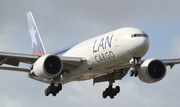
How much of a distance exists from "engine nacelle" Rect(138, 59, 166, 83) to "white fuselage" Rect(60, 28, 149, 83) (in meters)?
2.89

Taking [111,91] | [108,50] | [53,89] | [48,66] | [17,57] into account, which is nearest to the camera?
[108,50]

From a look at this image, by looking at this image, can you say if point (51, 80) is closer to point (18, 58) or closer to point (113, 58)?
point (18, 58)

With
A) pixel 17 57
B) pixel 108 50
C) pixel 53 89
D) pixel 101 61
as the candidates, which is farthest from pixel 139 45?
pixel 53 89

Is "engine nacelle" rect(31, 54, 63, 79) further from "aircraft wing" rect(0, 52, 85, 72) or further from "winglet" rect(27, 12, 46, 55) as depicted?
"winglet" rect(27, 12, 46, 55)

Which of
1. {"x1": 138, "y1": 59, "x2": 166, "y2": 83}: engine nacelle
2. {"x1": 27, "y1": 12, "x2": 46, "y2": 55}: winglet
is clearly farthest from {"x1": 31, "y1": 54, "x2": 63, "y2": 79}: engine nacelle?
{"x1": 27, "y1": 12, "x2": 46, "y2": 55}: winglet

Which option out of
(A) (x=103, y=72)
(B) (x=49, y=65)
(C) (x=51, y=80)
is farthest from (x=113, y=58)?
(C) (x=51, y=80)

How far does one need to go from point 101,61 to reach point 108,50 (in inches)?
51.9

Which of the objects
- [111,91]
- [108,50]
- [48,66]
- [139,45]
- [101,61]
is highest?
[139,45]

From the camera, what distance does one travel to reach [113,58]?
86.4 ft

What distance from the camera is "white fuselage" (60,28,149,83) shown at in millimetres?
Result: 24969

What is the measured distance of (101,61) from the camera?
27.3 metres

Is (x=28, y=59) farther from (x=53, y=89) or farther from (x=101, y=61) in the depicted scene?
(x=101, y=61)

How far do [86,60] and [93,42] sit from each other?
5.38 feet

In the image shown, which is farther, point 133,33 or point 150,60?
point 150,60
